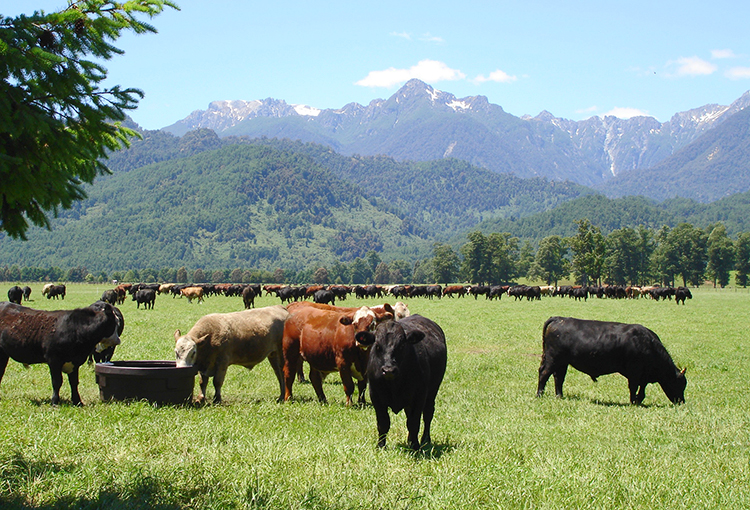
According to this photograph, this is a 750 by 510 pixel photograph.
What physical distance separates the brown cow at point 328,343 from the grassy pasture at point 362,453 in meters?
0.54

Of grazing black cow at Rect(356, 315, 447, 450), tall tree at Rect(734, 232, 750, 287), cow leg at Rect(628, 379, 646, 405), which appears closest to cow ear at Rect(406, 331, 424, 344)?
grazing black cow at Rect(356, 315, 447, 450)

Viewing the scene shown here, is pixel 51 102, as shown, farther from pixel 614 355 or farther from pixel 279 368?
pixel 614 355

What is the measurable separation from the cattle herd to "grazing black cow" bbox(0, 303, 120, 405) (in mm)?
16

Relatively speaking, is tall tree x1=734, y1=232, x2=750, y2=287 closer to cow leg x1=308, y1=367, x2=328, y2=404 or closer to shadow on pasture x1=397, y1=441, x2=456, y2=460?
cow leg x1=308, y1=367, x2=328, y2=404

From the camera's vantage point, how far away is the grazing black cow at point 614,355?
1154cm

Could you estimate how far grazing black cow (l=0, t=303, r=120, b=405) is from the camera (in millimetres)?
9414

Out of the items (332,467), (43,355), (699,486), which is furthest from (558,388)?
(43,355)

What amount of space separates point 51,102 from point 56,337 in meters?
4.98

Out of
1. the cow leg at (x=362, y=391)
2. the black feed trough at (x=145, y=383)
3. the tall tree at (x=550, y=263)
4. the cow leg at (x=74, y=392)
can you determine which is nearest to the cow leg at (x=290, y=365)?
the cow leg at (x=362, y=391)

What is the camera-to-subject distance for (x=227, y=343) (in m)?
10.6

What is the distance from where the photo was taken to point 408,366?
7117 mm

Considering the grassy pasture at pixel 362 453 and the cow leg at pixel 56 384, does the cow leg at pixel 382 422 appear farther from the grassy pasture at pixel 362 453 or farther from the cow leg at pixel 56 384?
the cow leg at pixel 56 384

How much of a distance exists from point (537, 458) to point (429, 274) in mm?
173386

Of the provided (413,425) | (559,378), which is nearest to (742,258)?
(559,378)
